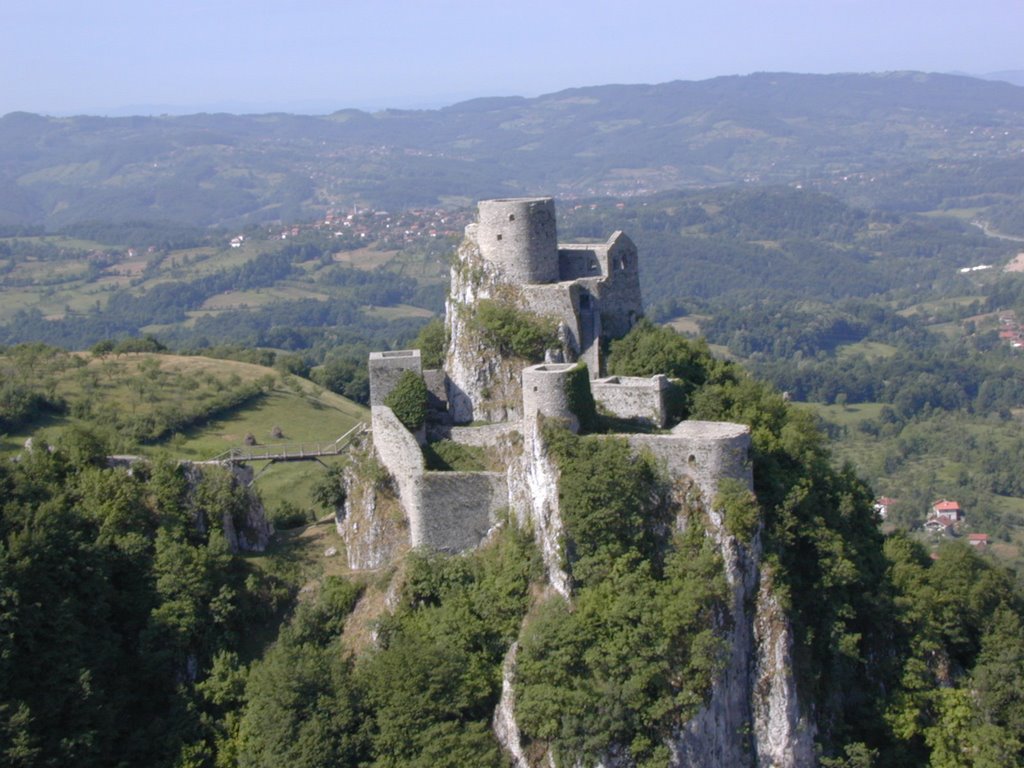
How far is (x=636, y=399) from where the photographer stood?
40031 millimetres

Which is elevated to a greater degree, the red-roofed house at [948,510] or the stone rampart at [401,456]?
the stone rampart at [401,456]

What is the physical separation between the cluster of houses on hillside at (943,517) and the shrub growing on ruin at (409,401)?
58.3 m

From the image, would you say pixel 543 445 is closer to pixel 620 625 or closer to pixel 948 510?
pixel 620 625

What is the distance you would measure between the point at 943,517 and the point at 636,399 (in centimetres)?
6319

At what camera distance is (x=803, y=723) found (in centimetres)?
3578

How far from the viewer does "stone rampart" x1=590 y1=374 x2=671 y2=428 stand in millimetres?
39906

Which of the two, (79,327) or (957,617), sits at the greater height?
(957,617)

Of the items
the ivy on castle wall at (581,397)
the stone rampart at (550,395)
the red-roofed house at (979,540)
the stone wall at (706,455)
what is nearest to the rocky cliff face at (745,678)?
the stone wall at (706,455)

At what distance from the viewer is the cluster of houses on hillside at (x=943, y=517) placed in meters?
91.2

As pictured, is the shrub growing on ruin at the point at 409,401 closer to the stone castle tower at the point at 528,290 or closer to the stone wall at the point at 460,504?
the stone castle tower at the point at 528,290

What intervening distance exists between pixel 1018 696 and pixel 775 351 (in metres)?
140

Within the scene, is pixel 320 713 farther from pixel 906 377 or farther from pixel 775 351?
pixel 775 351

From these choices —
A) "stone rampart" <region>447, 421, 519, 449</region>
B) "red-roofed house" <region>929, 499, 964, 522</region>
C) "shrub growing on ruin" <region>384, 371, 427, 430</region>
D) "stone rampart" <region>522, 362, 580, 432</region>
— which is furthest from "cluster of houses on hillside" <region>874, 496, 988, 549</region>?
"stone rampart" <region>522, 362, 580, 432</region>

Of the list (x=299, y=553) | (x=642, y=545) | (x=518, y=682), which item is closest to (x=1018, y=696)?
(x=642, y=545)
